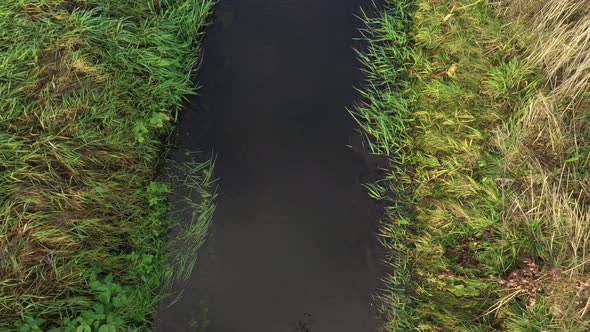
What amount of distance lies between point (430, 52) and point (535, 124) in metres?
1.21

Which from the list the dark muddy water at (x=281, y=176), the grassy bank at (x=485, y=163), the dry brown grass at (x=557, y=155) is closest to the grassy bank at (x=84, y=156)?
the dark muddy water at (x=281, y=176)

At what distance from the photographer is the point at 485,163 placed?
3.22 metres

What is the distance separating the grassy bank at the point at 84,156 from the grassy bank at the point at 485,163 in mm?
2009

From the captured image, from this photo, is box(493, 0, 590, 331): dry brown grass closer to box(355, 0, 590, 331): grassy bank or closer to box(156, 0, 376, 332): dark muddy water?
box(355, 0, 590, 331): grassy bank

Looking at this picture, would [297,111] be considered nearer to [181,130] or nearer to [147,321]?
Result: [181,130]

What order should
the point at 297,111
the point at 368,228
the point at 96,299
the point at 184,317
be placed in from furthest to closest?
1. the point at 297,111
2. the point at 368,228
3. the point at 184,317
4. the point at 96,299

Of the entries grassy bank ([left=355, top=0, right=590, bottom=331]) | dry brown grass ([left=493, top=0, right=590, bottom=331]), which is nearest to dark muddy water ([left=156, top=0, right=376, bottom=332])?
grassy bank ([left=355, top=0, right=590, bottom=331])

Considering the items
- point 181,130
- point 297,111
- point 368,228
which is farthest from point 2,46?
point 368,228

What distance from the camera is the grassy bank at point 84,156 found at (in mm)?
2877

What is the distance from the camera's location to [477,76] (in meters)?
3.48

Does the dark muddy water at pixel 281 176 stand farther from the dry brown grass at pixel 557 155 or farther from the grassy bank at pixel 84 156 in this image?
the dry brown grass at pixel 557 155

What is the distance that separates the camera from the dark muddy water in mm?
3254

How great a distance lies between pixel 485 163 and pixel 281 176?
69.5 inches

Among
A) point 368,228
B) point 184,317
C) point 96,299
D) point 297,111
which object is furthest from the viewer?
point 297,111
